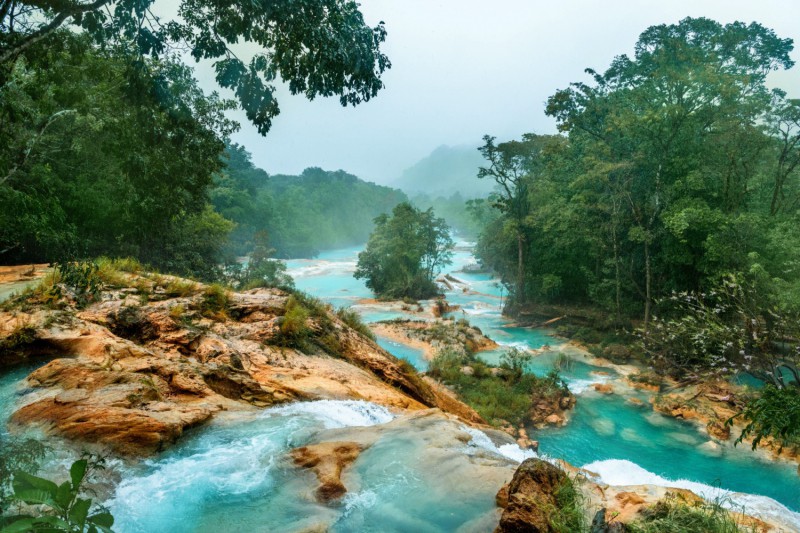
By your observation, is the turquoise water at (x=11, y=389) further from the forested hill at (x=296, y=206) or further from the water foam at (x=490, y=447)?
the forested hill at (x=296, y=206)

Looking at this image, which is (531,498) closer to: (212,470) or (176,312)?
(212,470)

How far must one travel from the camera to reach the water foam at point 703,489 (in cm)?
609

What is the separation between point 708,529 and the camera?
391 cm

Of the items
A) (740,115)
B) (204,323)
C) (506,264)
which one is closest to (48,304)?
(204,323)

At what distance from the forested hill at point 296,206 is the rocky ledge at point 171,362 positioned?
1117 inches

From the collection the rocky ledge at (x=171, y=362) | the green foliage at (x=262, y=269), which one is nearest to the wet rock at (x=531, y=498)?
the rocky ledge at (x=171, y=362)

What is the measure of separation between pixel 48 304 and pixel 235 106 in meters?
14.2

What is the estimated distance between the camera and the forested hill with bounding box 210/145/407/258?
61.2m

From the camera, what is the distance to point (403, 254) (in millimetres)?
39719

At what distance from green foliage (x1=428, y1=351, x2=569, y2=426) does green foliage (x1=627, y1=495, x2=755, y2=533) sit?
9.76 m

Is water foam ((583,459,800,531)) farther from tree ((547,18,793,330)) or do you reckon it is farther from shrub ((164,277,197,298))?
tree ((547,18,793,330))

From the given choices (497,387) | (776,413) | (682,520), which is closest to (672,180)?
(497,387)

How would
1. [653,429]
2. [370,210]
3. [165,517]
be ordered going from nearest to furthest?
[165,517] → [653,429] → [370,210]

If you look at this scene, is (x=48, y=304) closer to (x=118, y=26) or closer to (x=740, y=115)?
(x=118, y=26)
